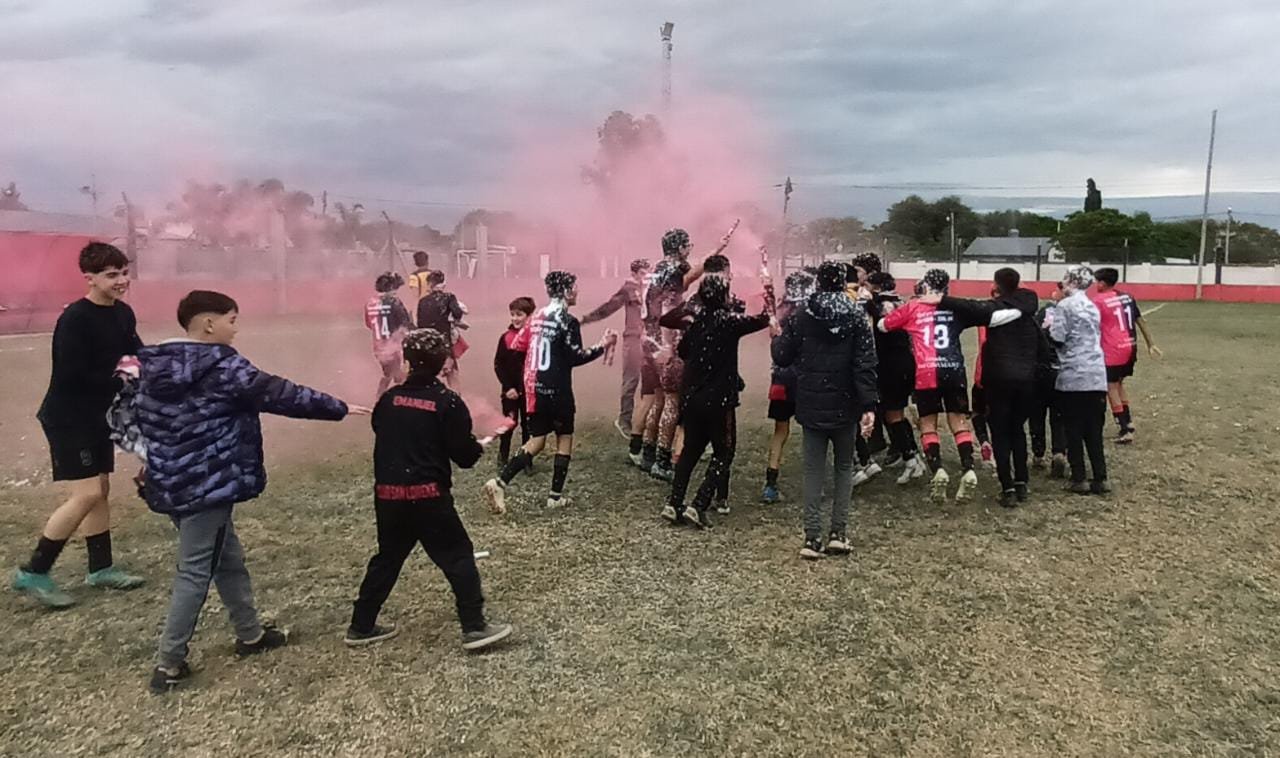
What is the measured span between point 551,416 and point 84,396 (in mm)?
3109

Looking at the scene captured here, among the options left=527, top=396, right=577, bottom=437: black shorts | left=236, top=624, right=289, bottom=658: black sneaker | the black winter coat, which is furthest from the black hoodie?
left=236, top=624, right=289, bottom=658: black sneaker

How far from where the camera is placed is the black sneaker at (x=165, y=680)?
3975mm

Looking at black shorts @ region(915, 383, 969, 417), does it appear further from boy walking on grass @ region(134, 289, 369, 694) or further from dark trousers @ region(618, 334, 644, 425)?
boy walking on grass @ region(134, 289, 369, 694)

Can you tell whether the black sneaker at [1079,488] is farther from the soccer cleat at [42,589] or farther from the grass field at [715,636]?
the soccer cleat at [42,589]

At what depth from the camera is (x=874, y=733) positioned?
3623 millimetres

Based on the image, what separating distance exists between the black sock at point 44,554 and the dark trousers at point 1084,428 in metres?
7.21

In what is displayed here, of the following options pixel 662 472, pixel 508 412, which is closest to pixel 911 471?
pixel 662 472

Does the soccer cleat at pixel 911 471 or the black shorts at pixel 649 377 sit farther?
the black shorts at pixel 649 377

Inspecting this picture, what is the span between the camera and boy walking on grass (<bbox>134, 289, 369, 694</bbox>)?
3941 millimetres

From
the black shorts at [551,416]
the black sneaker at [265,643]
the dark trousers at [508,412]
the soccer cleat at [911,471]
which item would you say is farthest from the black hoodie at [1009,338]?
the black sneaker at [265,643]

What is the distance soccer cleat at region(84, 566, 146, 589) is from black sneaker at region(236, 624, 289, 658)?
133 centimetres

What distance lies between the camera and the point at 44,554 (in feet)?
16.2

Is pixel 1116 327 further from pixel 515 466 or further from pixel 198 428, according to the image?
pixel 198 428

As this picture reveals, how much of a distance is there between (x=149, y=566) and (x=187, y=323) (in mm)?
2400
